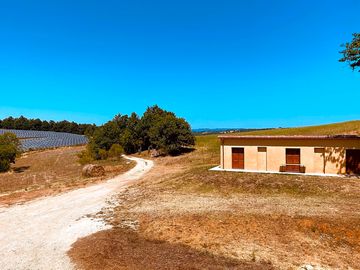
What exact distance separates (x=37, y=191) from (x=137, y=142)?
40043 mm

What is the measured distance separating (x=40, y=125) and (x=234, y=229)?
558 feet

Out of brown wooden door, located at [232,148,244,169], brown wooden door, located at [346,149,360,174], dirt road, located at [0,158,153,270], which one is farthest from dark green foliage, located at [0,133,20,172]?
brown wooden door, located at [346,149,360,174]

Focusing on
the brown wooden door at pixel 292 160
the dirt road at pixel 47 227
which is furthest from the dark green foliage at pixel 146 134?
the dirt road at pixel 47 227

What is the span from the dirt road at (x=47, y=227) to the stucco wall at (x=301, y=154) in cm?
1524

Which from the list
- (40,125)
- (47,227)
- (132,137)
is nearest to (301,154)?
(47,227)

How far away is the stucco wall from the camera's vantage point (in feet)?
92.8

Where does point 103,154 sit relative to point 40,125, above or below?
below

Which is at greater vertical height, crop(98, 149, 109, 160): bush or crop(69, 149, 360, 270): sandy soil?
crop(98, 149, 109, 160): bush

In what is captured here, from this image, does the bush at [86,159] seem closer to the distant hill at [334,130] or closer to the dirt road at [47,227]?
the dirt road at [47,227]

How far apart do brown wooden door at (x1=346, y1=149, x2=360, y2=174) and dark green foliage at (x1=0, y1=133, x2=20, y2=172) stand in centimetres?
5073

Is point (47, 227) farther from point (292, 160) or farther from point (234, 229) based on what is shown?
point (292, 160)

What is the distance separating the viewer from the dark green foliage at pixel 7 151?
160 feet

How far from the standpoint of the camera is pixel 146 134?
2581 inches

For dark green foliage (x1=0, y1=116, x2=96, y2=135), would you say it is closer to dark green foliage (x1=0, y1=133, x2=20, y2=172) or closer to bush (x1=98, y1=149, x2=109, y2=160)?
bush (x1=98, y1=149, x2=109, y2=160)
